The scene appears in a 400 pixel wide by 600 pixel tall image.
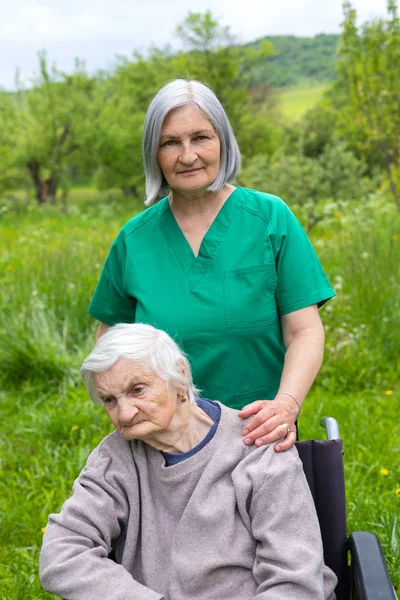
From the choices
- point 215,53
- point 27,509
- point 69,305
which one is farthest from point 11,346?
point 215,53

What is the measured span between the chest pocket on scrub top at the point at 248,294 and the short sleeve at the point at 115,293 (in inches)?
15.0

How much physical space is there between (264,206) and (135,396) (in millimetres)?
743

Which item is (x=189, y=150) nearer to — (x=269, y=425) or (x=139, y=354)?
(x=139, y=354)

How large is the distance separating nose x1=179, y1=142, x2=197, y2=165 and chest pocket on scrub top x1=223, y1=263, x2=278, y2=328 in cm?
34

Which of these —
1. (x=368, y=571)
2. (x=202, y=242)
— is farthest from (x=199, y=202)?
(x=368, y=571)

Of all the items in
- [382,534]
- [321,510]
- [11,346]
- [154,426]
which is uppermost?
[154,426]

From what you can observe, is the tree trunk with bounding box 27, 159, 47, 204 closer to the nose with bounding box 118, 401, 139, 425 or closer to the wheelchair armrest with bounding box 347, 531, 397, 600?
the nose with bounding box 118, 401, 139, 425

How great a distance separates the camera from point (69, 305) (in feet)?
18.3

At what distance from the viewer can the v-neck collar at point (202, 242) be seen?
7.35ft

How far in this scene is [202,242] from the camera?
2264 millimetres

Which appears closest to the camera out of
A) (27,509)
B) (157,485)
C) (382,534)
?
(157,485)

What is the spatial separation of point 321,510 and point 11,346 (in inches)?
132

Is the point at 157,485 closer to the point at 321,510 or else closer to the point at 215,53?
the point at 321,510

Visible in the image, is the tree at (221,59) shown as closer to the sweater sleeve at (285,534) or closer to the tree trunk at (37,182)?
the tree trunk at (37,182)
